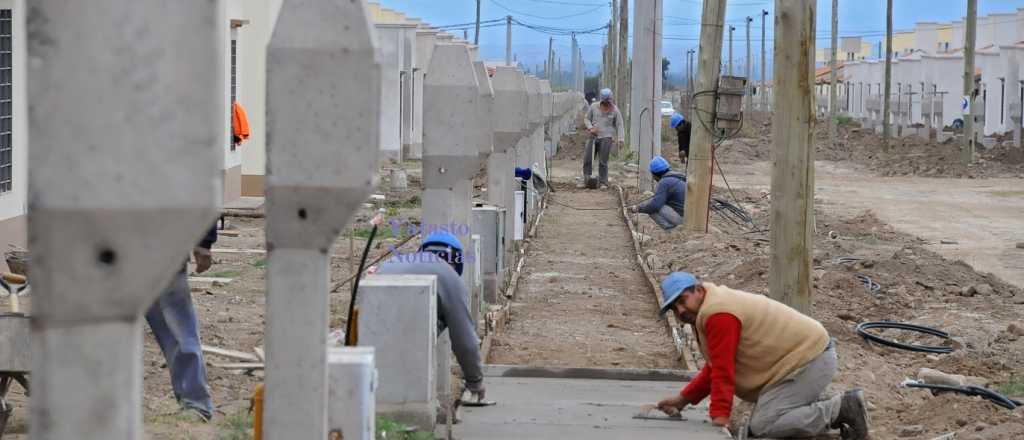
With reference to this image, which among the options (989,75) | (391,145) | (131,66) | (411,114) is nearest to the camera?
(131,66)

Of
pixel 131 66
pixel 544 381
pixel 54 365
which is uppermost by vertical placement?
pixel 131 66

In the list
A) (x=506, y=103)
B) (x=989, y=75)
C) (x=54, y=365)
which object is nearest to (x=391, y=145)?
(x=506, y=103)

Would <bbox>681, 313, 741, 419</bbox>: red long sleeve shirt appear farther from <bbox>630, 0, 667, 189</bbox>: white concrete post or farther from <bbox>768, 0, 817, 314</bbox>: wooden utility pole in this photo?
<bbox>630, 0, 667, 189</bbox>: white concrete post

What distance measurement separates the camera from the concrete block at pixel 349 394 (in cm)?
599

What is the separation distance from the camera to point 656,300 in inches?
631

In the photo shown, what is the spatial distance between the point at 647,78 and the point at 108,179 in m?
27.9

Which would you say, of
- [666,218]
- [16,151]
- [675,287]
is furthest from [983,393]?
[666,218]

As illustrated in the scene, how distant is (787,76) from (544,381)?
Answer: 2908 millimetres

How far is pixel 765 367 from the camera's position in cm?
934

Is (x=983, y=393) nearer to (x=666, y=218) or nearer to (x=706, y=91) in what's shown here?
(x=706, y=91)

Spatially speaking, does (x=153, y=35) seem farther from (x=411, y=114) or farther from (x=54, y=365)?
(x=411, y=114)

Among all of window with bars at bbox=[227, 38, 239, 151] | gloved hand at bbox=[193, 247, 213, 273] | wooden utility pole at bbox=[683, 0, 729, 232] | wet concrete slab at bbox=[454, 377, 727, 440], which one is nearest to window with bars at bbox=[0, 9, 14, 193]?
wet concrete slab at bbox=[454, 377, 727, 440]

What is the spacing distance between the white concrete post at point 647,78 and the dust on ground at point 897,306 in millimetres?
4636

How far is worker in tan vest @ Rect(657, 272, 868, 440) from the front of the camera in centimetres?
902
